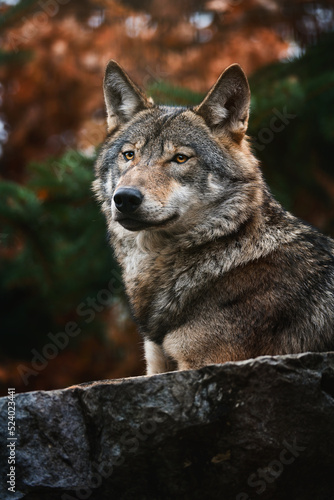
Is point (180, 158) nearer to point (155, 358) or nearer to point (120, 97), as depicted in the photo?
point (120, 97)

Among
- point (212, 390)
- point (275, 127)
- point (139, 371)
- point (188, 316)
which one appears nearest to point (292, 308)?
point (188, 316)

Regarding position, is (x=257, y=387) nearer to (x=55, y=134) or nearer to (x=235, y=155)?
(x=235, y=155)

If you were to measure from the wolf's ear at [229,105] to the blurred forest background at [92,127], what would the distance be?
2636mm

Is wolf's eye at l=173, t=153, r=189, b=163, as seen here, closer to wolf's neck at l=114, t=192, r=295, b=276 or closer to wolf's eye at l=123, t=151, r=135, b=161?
wolf's eye at l=123, t=151, r=135, b=161

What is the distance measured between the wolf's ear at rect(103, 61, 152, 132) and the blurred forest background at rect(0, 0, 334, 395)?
80.1 inches

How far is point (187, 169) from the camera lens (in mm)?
5344

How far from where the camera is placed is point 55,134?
13133mm

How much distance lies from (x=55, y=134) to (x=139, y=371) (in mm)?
5735

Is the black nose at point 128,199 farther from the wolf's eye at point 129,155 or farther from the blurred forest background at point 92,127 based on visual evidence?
the blurred forest background at point 92,127

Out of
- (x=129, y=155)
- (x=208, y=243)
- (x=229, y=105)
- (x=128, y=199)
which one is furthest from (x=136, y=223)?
(x=229, y=105)

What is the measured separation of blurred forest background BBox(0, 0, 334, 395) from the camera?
8516 mm

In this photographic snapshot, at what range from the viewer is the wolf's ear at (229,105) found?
5.41m

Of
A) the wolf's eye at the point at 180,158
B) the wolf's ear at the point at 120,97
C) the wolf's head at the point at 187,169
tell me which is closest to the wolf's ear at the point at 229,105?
the wolf's head at the point at 187,169

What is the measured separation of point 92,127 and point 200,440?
889cm
